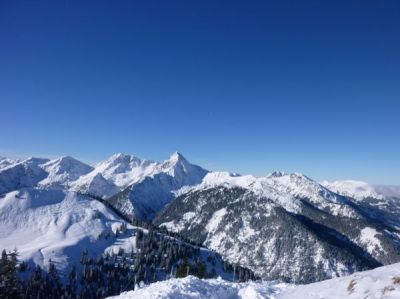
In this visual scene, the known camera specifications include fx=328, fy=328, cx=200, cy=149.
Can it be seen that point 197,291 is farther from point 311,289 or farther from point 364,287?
point 364,287

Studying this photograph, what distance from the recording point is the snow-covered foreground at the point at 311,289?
1897 cm

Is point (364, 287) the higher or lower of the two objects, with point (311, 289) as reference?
higher

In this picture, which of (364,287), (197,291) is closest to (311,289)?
(364,287)

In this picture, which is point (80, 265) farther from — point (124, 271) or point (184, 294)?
point (184, 294)

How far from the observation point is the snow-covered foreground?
62.2 feet

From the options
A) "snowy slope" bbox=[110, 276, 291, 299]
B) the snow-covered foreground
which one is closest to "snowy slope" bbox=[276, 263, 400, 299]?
the snow-covered foreground

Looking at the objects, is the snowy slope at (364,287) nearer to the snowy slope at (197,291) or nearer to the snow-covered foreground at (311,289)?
the snow-covered foreground at (311,289)

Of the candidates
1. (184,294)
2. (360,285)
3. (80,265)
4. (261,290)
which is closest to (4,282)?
(184,294)

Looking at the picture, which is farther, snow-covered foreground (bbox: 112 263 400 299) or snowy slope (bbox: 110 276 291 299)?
snowy slope (bbox: 110 276 291 299)

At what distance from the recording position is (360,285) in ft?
66.6

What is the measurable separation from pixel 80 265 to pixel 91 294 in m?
42.7

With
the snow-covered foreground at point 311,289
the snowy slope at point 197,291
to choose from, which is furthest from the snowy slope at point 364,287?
the snowy slope at point 197,291

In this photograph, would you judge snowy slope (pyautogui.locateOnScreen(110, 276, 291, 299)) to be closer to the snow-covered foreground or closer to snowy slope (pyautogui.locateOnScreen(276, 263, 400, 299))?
the snow-covered foreground

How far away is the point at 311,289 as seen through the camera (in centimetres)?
2473
